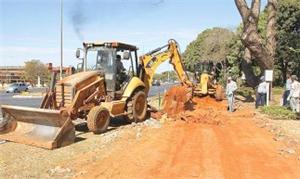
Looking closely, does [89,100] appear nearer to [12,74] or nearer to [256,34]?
[256,34]

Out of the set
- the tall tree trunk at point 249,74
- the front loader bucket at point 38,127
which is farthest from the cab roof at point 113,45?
the tall tree trunk at point 249,74

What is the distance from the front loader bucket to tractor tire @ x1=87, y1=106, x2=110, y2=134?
1.53 m

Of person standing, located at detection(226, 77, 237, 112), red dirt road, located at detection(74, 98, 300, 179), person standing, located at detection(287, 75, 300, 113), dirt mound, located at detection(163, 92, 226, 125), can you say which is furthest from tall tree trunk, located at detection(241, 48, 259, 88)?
red dirt road, located at detection(74, 98, 300, 179)

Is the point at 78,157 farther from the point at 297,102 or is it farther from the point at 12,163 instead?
the point at 297,102

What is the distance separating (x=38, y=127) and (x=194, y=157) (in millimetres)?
4764

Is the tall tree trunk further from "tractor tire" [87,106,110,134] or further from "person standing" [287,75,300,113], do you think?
"tractor tire" [87,106,110,134]

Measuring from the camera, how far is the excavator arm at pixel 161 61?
1839 centimetres

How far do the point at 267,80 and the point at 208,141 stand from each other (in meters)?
12.2

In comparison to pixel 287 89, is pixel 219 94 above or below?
below

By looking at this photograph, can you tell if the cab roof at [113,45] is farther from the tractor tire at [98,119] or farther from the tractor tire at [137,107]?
the tractor tire at [98,119]

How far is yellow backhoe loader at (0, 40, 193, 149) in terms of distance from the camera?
40.8 feet

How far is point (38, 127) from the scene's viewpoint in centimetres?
1288

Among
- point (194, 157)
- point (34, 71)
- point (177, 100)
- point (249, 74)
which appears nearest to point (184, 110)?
point (177, 100)

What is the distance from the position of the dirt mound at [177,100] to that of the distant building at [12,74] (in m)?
74.9
